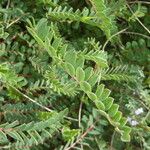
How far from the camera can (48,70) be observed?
3.23ft

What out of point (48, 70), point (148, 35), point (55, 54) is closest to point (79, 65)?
point (55, 54)

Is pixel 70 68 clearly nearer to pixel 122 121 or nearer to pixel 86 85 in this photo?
pixel 86 85

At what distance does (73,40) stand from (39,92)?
0.18 m

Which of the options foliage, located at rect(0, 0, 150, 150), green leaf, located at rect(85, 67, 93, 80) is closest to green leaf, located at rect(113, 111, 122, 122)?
foliage, located at rect(0, 0, 150, 150)

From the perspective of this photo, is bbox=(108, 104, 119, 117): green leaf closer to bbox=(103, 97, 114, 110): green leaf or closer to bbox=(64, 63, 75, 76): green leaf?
bbox=(103, 97, 114, 110): green leaf

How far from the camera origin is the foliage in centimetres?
94

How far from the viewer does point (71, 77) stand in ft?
3.04

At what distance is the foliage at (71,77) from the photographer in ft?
3.08

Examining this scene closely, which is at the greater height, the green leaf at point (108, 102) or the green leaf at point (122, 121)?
the green leaf at point (108, 102)

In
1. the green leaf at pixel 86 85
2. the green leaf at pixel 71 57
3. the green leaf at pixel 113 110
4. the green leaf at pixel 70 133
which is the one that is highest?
the green leaf at pixel 71 57

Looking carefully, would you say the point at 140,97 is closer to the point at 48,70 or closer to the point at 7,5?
the point at 48,70

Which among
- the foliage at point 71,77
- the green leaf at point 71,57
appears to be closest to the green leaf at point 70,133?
the foliage at point 71,77

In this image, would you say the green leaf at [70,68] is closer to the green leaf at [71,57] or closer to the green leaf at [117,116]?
the green leaf at [71,57]

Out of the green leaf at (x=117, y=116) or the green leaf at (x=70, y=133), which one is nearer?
the green leaf at (x=117, y=116)
